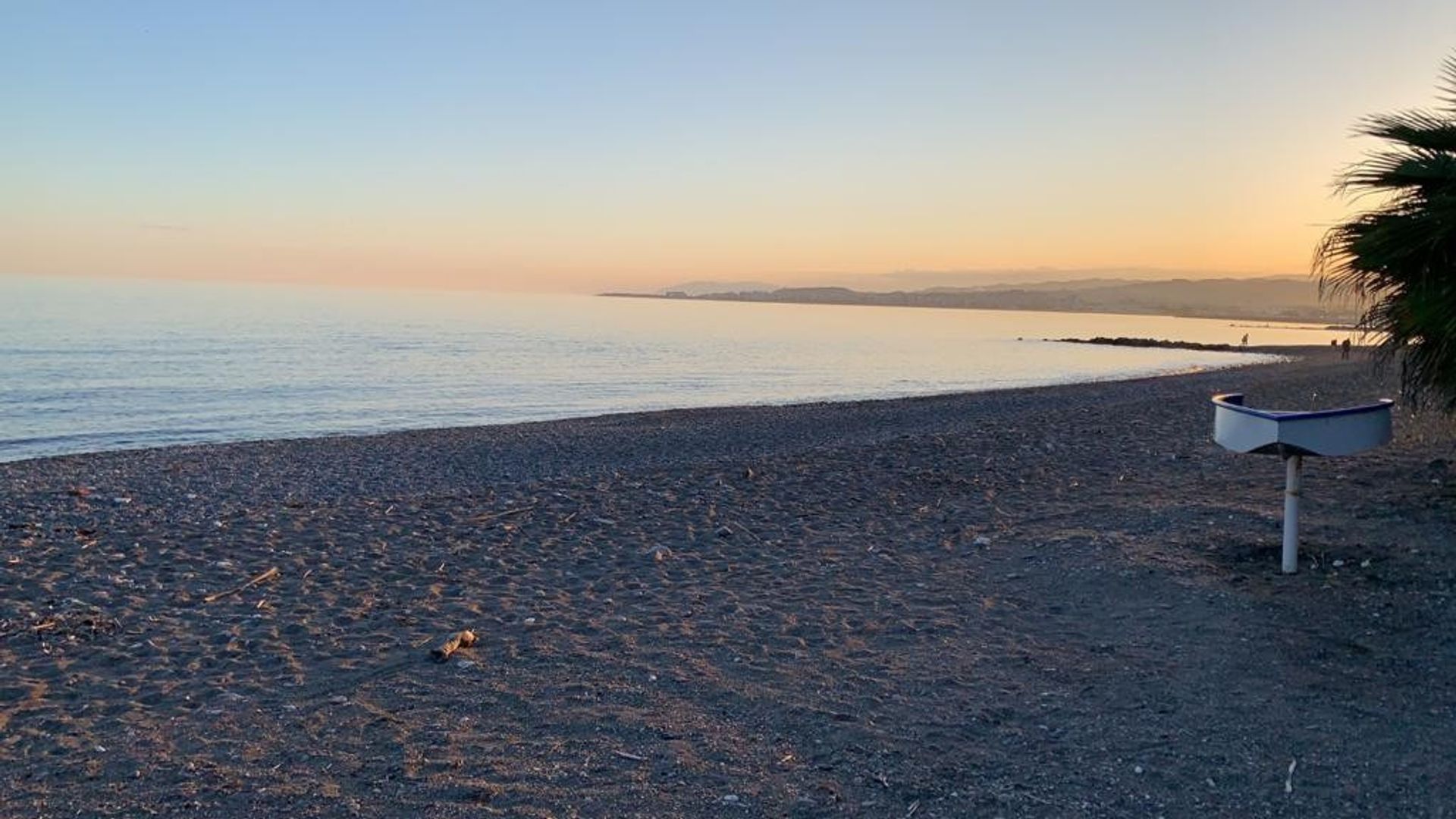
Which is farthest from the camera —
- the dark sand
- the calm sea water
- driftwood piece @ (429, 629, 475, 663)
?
the calm sea water

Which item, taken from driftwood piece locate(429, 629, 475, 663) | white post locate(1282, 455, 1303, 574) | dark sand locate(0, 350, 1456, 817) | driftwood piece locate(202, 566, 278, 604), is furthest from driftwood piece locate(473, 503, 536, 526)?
white post locate(1282, 455, 1303, 574)

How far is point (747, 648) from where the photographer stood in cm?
570

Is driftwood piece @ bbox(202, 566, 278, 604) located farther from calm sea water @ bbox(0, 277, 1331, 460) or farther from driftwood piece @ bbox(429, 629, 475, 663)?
calm sea water @ bbox(0, 277, 1331, 460)

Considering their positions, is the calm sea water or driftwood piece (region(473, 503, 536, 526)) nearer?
driftwood piece (region(473, 503, 536, 526))

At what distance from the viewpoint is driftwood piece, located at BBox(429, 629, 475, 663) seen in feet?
17.9

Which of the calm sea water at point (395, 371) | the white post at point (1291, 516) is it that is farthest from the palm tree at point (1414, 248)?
the calm sea water at point (395, 371)

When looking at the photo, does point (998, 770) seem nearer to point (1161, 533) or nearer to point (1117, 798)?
point (1117, 798)

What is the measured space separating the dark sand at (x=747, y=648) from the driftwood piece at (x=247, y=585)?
7 centimetres

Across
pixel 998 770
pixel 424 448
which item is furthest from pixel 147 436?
pixel 998 770

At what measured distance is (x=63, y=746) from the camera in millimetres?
4230

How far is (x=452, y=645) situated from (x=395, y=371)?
1258 inches

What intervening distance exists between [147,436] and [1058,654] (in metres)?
18.5

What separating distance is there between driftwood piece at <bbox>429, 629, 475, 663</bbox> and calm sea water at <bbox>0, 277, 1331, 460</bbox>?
569 inches

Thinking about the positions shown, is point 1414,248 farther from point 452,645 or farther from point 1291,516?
point 452,645
